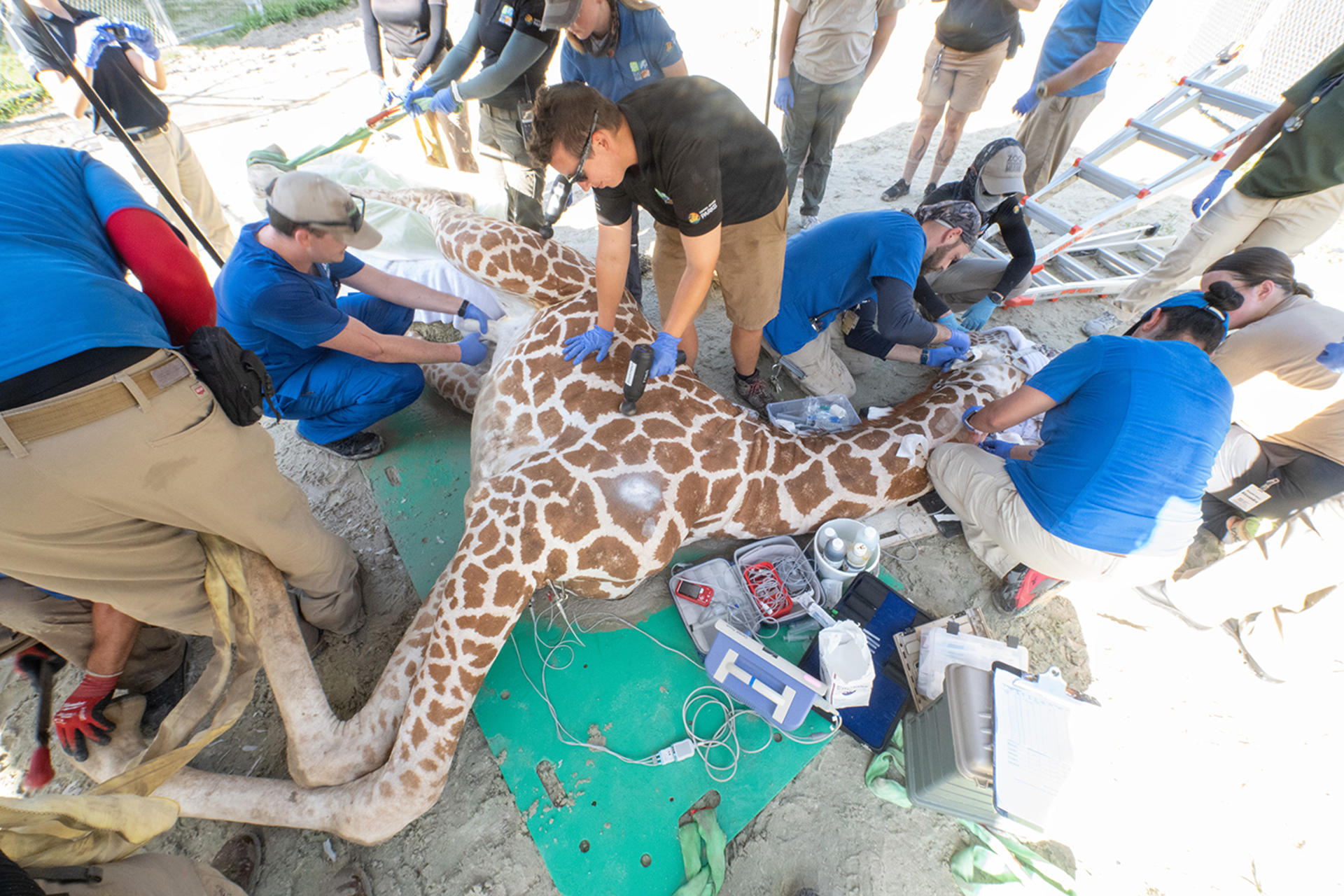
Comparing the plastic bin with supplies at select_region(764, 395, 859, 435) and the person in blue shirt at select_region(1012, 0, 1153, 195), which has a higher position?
the person in blue shirt at select_region(1012, 0, 1153, 195)

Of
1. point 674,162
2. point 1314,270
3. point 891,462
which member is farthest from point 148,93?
point 1314,270

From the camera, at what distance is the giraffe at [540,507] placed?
230 cm

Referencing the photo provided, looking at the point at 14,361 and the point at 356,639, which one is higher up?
the point at 14,361

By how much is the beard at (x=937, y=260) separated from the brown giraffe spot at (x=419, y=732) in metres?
3.55

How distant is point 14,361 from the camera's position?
1559mm

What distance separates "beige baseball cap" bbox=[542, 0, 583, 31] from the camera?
318cm

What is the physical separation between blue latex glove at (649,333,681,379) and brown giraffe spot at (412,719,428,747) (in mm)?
1875

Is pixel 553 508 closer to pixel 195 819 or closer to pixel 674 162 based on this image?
pixel 674 162

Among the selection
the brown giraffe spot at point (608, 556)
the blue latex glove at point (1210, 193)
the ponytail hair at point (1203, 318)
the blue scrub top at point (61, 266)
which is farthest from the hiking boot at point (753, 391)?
the blue latex glove at point (1210, 193)

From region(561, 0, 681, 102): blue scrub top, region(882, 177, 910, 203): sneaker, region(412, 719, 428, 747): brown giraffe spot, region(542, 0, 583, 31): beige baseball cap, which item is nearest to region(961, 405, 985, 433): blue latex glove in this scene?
region(561, 0, 681, 102): blue scrub top

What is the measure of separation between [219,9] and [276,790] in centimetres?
1404

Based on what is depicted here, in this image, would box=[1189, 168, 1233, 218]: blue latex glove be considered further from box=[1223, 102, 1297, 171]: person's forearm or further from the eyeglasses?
the eyeglasses

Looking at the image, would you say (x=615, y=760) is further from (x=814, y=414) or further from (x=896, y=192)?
(x=896, y=192)

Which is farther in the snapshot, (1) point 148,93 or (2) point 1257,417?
(1) point 148,93
